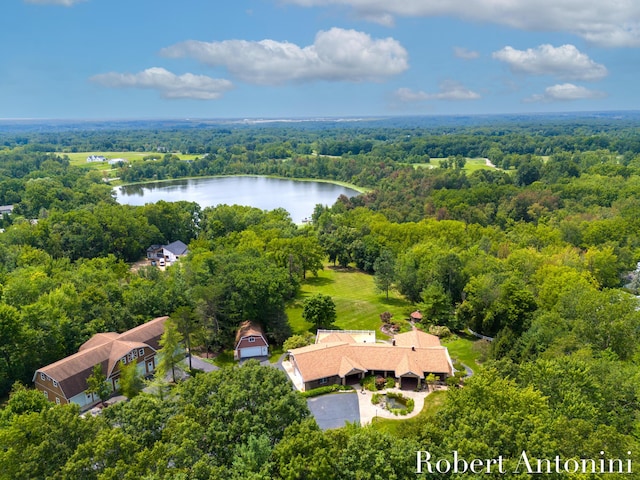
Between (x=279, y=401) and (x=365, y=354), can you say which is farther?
(x=365, y=354)

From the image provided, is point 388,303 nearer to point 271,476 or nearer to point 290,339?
point 290,339

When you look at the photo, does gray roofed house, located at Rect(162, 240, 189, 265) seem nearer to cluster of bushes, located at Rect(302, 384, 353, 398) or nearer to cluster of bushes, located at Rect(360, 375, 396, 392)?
cluster of bushes, located at Rect(302, 384, 353, 398)

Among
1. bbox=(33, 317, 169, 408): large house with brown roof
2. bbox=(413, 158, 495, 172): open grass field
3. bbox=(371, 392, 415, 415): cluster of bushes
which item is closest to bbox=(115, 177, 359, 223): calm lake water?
bbox=(413, 158, 495, 172): open grass field

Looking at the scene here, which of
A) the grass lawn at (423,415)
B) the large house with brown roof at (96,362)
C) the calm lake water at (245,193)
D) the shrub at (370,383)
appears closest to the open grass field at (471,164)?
the calm lake water at (245,193)

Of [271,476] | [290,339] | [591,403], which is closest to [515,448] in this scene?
[591,403]

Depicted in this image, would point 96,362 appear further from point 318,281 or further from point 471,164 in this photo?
point 471,164
